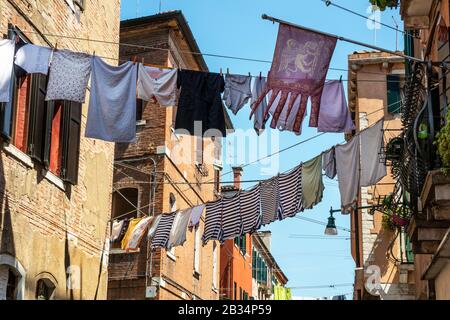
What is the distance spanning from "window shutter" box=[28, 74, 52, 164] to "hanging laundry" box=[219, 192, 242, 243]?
15.3 ft

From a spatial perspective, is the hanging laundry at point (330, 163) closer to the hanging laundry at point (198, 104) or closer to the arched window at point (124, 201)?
the hanging laundry at point (198, 104)

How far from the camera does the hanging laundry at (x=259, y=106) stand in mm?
12891

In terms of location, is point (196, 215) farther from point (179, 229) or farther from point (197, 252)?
point (197, 252)

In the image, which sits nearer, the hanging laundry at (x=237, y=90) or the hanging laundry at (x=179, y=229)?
the hanging laundry at (x=237, y=90)

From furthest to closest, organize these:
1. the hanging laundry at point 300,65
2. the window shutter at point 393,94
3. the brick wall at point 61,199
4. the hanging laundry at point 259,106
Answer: the window shutter at point 393,94 < the hanging laundry at point 259,106 < the brick wall at point 61,199 < the hanging laundry at point 300,65

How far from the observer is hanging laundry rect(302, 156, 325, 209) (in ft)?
47.3

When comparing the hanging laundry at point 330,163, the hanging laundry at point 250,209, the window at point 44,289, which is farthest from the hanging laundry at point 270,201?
the window at point 44,289

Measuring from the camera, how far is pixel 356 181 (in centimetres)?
1336

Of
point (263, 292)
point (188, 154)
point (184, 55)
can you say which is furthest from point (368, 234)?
point (263, 292)

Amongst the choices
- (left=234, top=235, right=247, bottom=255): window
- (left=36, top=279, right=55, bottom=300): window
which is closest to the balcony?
(left=36, top=279, right=55, bottom=300): window

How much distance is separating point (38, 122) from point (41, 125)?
0.14 metres

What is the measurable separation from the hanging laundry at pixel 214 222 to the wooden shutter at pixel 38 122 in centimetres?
467

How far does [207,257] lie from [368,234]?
729 cm
